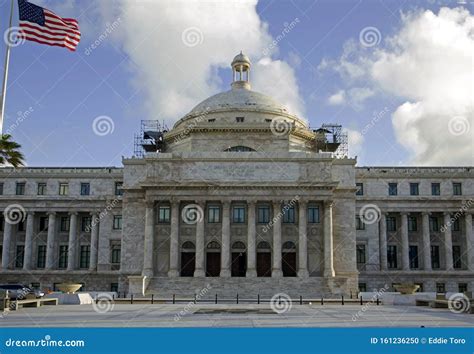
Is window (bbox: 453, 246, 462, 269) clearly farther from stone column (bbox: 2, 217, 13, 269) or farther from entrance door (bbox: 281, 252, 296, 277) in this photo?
stone column (bbox: 2, 217, 13, 269)

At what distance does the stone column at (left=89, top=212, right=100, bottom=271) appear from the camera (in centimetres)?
6538

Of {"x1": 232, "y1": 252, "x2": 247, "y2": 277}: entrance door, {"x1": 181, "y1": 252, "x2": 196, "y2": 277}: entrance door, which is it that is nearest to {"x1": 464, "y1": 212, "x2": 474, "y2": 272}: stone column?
{"x1": 232, "y1": 252, "x2": 247, "y2": 277}: entrance door

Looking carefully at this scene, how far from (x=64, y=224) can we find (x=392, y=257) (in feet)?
135

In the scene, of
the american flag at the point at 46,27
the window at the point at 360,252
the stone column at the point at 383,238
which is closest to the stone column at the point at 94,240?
the window at the point at 360,252

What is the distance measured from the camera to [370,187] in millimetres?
66375

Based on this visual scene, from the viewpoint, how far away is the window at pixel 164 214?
2265 inches

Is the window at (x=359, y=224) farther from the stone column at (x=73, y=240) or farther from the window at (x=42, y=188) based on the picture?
the window at (x=42, y=188)

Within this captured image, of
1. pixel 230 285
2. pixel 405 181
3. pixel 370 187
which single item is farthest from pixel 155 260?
pixel 405 181

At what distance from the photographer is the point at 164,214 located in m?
57.7

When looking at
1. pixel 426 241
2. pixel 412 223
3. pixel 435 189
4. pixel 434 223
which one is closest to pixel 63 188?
pixel 412 223

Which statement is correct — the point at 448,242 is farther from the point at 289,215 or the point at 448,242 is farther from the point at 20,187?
the point at 20,187

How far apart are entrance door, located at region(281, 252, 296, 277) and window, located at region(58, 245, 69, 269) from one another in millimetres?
28097

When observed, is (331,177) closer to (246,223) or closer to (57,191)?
(246,223)

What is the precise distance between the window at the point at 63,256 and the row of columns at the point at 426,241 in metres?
38.8
